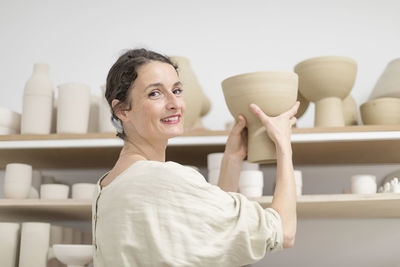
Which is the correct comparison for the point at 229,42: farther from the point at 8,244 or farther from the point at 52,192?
the point at 8,244

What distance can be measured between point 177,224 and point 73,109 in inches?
32.7

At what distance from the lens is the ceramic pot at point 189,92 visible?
167 cm

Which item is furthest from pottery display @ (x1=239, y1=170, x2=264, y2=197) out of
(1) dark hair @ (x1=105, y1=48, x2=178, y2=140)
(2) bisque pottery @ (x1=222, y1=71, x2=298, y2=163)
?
(1) dark hair @ (x1=105, y1=48, x2=178, y2=140)

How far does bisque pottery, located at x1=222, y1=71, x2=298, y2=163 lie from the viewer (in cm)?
130

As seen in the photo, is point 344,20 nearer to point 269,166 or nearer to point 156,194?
point 269,166

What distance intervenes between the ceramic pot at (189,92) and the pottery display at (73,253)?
1.61 ft

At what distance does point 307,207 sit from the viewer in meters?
1.59

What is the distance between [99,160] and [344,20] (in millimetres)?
1096

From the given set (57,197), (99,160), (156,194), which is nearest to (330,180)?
(99,160)

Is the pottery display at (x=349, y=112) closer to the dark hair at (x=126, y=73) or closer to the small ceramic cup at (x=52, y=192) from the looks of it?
the dark hair at (x=126, y=73)

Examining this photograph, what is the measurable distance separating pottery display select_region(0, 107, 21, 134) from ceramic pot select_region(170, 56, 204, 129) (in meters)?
0.58

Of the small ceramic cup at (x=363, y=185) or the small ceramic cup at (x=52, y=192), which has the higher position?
the small ceramic cup at (x=363, y=185)

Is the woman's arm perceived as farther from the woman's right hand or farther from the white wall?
the white wall

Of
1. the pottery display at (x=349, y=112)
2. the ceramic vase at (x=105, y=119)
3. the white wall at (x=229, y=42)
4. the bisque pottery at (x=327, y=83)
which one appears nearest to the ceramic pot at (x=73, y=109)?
the ceramic vase at (x=105, y=119)
